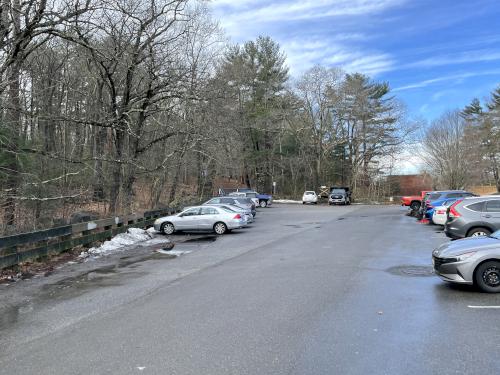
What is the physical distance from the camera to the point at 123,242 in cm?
1753

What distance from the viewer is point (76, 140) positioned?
26.4 meters

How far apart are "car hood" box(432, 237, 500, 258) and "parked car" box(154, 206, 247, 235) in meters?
13.6

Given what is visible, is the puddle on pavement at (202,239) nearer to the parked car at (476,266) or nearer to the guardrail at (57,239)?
the guardrail at (57,239)

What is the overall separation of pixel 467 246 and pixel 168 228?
617 inches

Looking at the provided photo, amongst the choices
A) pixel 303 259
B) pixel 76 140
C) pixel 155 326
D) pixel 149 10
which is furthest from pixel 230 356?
pixel 76 140

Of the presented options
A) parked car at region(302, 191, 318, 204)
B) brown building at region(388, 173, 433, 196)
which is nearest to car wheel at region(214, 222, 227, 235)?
parked car at region(302, 191, 318, 204)

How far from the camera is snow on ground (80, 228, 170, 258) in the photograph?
49.8 ft

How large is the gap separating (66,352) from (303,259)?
787cm

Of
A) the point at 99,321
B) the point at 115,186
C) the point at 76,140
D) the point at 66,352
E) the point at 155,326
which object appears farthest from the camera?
the point at 76,140

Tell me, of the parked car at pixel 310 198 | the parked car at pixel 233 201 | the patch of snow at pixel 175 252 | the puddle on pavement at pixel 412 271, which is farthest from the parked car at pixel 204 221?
the parked car at pixel 310 198

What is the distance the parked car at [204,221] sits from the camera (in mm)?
21578

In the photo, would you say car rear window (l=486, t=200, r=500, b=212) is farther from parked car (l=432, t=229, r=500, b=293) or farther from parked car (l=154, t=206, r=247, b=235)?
parked car (l=154, t=206, r=247, b=235)

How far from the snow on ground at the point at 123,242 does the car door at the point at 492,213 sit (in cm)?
1159

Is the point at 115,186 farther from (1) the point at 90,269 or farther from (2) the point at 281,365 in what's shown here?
(2) the point at 281,365
